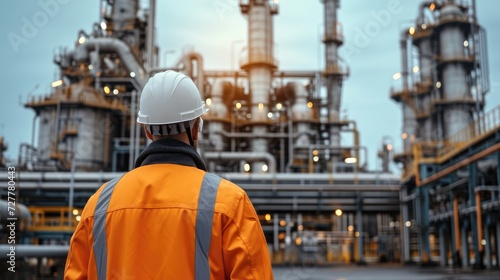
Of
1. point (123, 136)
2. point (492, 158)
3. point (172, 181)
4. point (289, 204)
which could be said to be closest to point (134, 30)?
point (123, 136)

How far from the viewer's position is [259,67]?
110 feet

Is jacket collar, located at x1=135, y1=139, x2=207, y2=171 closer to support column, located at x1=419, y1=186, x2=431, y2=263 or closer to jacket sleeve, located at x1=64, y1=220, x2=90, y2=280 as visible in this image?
jacket sleeve, located at x1=64, y1=220, x2=90, y2=280

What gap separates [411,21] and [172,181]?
38296 mm

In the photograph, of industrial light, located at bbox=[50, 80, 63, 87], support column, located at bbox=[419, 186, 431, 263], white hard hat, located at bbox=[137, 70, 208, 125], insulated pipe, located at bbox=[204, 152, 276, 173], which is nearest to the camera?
white hard hat, located at bbox=[137, 70, 208, 125]

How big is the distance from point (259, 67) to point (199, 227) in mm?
32008

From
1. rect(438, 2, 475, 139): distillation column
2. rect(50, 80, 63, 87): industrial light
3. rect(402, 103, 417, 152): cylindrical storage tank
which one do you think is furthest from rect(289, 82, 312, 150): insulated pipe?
rect(50, 80, 63, 87): industrial light

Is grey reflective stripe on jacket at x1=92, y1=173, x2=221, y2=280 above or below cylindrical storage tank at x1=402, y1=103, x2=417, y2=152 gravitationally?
below

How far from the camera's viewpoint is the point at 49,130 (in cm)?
3234

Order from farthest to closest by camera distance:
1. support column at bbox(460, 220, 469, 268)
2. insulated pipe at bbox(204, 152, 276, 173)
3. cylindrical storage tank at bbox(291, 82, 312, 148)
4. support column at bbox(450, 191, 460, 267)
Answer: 1. cylindrical storage tank at bbox(291, 82, 312, 148)
2. insulated pipe at bbox(204, 152, 276, 173)
3. support column at bbox(450, 191, 460, 267)
4. support column at bbox(460, 220, 469, 268)

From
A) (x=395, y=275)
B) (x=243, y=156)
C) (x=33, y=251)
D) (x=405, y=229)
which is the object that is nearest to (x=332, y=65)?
(x=243, y=156)

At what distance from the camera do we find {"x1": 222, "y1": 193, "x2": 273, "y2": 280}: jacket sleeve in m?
1.68

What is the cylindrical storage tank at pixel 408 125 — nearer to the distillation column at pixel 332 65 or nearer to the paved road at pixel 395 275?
the distillation column at pixel 332 65

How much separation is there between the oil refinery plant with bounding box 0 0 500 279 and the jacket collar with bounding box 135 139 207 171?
67.4ft

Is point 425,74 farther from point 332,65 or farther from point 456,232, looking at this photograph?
point 456,232
